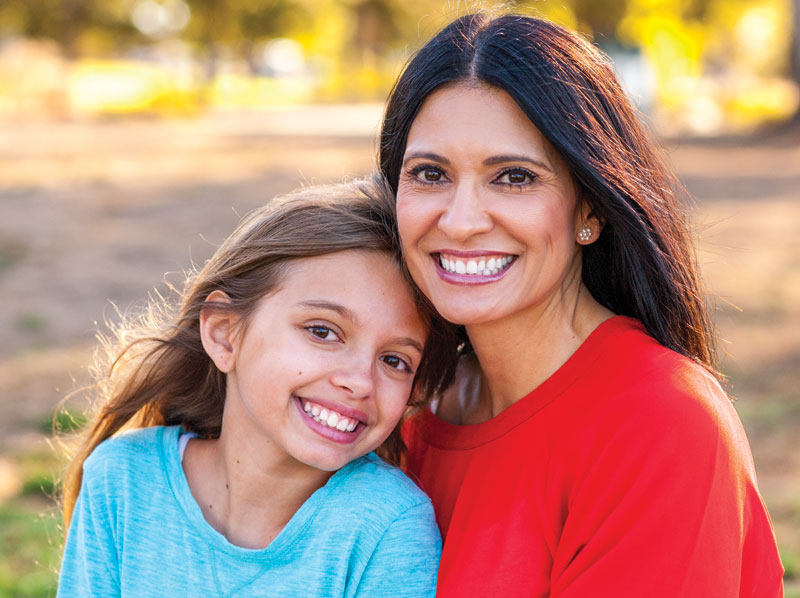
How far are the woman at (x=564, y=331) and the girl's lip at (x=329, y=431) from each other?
A: 0.28m

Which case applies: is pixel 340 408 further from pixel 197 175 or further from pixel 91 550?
pixel 197 175

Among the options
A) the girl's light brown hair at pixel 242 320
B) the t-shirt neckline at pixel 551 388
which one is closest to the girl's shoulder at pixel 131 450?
the girl's light brown hair at pixel 242 320

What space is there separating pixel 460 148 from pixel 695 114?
30513 mm

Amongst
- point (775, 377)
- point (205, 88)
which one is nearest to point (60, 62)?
point (205, 88)

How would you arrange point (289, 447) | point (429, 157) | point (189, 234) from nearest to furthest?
point (429, 157) < point (289, 447) < point (189, 234)

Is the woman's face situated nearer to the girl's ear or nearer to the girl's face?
the girl's face

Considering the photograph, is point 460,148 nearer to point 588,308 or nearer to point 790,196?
point 588,308

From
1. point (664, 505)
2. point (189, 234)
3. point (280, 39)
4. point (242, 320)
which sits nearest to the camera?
point (664, 505)

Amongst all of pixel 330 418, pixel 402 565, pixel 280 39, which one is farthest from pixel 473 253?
pixel 280 39

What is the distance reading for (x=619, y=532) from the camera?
179 centimetres

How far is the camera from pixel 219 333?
259cm

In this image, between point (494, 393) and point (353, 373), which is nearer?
point (353, 373)

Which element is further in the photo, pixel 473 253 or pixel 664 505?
pixel 473 253

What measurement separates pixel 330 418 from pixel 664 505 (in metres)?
0.85
